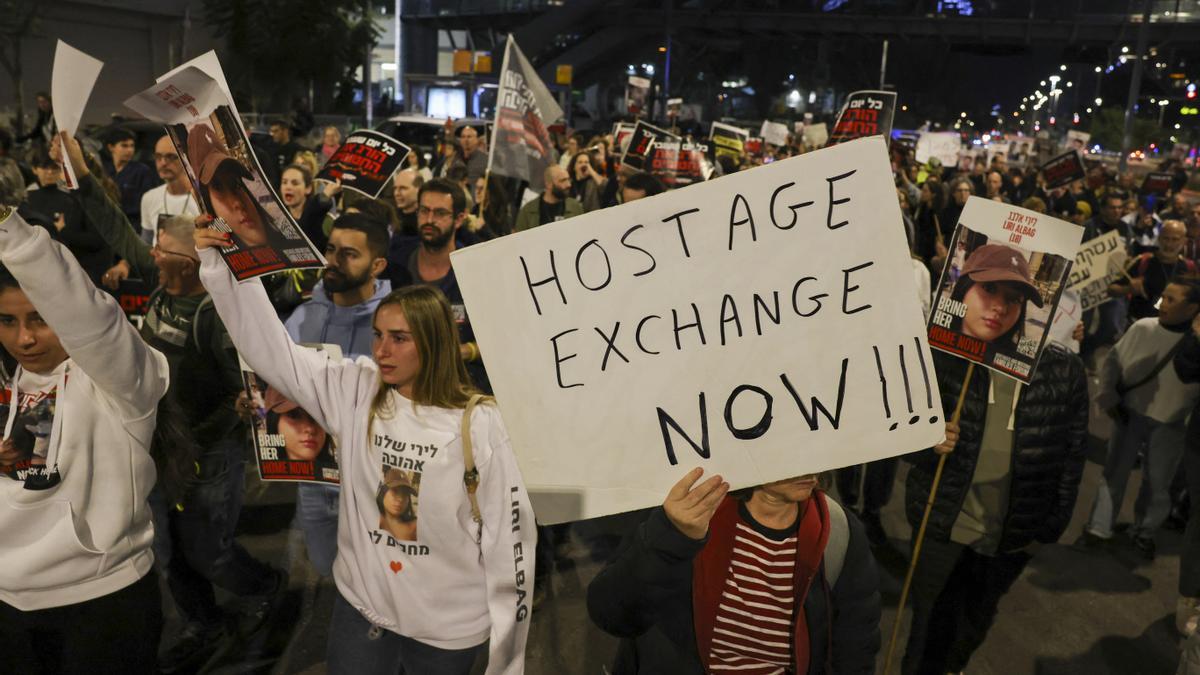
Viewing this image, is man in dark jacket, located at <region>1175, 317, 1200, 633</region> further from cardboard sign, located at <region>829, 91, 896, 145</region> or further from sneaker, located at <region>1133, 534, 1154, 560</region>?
cardboard sign, located at <region>829, 91, 896, 145</region>

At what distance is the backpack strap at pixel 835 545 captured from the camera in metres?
2.64

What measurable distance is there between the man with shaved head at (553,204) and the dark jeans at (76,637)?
579 cm

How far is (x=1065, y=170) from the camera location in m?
12.3

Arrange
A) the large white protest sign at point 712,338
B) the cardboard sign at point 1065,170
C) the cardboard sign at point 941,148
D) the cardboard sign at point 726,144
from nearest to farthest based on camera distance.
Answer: the large white protest sign at point 712,338
the cardboard sign at point 1065,170
the cardboard sign at point 726,144
the cardboard sign at point 941,148

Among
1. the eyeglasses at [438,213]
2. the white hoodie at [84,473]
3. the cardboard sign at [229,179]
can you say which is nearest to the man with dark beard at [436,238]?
the eyeglasses at [438,213]

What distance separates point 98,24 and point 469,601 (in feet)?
114

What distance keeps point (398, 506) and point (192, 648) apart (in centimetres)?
212

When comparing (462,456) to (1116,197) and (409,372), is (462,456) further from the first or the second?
(1116,197)

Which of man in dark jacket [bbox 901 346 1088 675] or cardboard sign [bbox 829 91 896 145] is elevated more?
cardboard sign [bbox 829 91 896 145]

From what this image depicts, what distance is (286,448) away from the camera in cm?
380

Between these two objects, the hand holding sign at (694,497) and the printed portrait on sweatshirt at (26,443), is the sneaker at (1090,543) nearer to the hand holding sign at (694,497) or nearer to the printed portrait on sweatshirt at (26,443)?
the hand holding sign at (694,497)

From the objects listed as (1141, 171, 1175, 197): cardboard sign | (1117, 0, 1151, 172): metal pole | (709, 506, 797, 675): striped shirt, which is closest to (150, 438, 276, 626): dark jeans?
(709, 506, 797, 675): striped shirt

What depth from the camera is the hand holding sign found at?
223 centimetres

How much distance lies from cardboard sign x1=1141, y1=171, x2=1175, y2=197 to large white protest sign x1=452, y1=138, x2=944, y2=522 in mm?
17012
